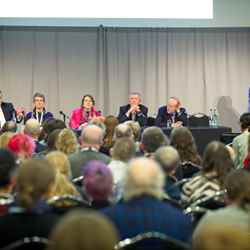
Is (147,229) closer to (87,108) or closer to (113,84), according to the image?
(87,108)

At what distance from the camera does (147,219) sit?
2.61m

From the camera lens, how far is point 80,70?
10516 mm

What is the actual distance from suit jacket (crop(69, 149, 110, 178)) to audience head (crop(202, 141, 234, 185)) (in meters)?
0.93

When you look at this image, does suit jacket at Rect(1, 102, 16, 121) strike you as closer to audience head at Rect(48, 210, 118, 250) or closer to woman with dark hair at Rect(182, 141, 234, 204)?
woman with dark hair at Rect(182, 141, 234, 204)

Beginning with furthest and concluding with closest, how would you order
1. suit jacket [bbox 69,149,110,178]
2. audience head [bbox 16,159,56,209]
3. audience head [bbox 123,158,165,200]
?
1. suit jacket [bbox 69,149,110,178]
2. audience head [bbox 123,158,165,200]
3. audience head [bbox 16,159,56,209]

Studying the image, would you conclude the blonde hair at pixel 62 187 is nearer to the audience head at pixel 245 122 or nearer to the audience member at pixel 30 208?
the audience member at pixel 30 208

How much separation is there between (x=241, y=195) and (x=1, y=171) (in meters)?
1.19

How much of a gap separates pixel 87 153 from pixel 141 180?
1.79 meters

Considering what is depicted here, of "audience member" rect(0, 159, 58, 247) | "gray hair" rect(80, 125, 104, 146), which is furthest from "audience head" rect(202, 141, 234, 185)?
"audience member" rect(0, 159, 58, 247)

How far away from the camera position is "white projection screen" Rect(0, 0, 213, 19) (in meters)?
9.12

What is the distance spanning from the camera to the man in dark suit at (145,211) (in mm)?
2605

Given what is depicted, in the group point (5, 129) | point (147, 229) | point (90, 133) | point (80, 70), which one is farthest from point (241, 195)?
point (80, 70)

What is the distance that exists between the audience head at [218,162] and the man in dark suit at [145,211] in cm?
94

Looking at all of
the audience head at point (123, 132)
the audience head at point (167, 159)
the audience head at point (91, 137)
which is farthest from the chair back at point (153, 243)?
the audience head at point (123, 132)
